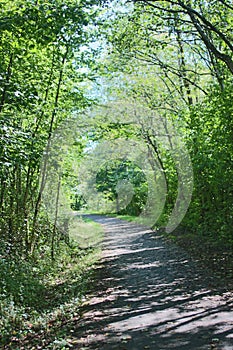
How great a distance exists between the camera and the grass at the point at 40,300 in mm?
6188

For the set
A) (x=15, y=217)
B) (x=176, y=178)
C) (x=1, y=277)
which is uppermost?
(x=176, y=178)

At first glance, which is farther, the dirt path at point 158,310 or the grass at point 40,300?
the grass at point 40,300

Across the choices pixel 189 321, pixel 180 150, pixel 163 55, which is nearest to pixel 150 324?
pixel 189 321

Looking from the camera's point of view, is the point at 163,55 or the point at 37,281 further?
the point at 163,55

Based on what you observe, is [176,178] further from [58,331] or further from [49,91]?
[58,331]

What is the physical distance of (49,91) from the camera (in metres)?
11.6

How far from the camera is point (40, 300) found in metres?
8.59

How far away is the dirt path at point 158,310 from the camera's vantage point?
18.2 ft

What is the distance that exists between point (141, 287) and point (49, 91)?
586 cm

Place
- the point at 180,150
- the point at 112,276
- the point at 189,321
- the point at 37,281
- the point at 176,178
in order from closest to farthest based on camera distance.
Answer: the point at 189,321, the point at 37,281, the point at 112,276, the point at 180,150, the point at 176,178

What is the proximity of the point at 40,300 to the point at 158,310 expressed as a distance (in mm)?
2758

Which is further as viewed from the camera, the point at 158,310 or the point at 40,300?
the point at 40,300

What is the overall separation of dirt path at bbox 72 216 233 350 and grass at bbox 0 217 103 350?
14.4 inches

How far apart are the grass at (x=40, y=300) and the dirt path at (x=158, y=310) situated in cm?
37
